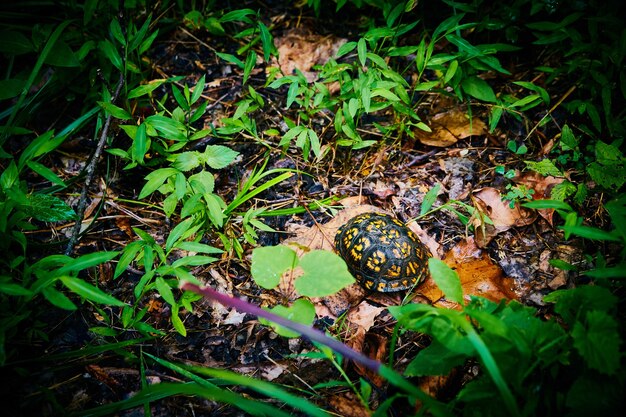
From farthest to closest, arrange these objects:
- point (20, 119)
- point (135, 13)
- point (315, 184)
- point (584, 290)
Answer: point (135, 13)
point (315, 184)
point (20, 119)
point (584, 290)

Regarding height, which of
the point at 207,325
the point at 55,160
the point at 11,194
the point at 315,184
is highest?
the point at 11,194

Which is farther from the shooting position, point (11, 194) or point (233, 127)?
point (233, 127)

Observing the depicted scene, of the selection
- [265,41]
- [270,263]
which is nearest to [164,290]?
[270,263]

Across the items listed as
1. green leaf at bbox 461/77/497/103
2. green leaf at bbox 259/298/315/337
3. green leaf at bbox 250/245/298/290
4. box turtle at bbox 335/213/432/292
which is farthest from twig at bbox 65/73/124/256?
green leaf at bbox 461/77/497/103

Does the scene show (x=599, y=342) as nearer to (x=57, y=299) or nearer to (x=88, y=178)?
(x=57, y=299)

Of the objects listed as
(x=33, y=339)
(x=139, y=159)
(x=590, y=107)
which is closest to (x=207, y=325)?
(x=33, y=339)

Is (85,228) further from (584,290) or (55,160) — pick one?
(584,290)
